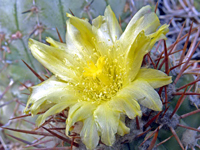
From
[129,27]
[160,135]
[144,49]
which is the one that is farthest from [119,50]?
[160,135]

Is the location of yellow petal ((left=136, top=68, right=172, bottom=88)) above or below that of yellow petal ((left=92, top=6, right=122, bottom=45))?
below

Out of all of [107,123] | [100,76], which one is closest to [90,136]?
[107,123]

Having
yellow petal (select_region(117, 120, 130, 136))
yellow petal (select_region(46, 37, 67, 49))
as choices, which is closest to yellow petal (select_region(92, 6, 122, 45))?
yellow petal (select_region(46, 37, 67, 49))

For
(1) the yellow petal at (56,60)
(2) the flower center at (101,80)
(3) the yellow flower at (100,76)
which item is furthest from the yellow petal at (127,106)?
(1) the yellow petal at (56,60)

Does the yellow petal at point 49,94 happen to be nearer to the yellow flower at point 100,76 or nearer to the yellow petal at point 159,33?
the yellow flower at point 100,76

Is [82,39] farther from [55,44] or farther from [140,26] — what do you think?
[140,26]

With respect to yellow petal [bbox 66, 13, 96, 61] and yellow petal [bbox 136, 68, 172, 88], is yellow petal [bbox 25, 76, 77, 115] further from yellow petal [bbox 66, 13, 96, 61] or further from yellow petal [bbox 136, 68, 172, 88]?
yellow petal [bbox 136, 68, 172, 88]
